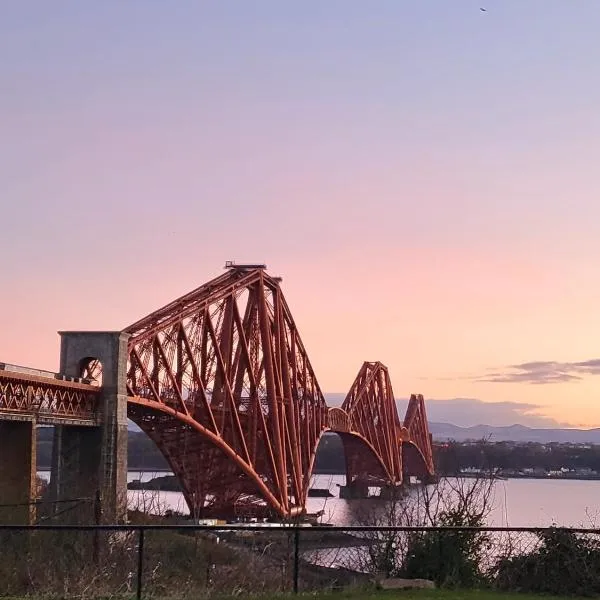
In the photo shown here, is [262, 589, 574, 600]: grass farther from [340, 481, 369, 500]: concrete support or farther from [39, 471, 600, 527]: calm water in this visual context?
[340, 481, 369, 500]: concrete support

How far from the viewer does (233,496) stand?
5656cm

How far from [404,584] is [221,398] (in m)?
43.3

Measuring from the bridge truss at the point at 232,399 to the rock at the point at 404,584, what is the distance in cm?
3016

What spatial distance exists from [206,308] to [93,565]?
39082mm

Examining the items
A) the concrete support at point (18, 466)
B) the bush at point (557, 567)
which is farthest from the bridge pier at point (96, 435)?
the bush at point (557, 567)

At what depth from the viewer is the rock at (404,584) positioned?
40.2ft

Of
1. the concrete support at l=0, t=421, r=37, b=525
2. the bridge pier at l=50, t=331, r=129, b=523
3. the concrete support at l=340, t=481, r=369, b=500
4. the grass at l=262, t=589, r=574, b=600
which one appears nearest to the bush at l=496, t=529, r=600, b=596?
the grass at l=262, t=589, r=574, b=600

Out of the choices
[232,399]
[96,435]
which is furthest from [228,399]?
[96,435]

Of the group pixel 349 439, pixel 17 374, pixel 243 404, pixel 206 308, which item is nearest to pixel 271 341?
pixel 243 404

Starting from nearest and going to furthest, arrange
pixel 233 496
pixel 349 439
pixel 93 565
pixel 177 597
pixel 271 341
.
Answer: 1. pixel 177 597
2. pixel 93 565
3. pixel 233 496
4. pixel 271 341
5. pixel 349 439

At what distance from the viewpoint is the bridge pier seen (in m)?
36.2

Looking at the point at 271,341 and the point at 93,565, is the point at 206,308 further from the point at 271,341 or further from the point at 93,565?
the point at 93,565

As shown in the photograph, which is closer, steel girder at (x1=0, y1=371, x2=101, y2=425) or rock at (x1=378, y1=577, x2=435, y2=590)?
rock at (x1=378, y1=577, x2=435, y2=590)

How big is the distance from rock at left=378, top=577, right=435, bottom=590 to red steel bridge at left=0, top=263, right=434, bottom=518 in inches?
829
